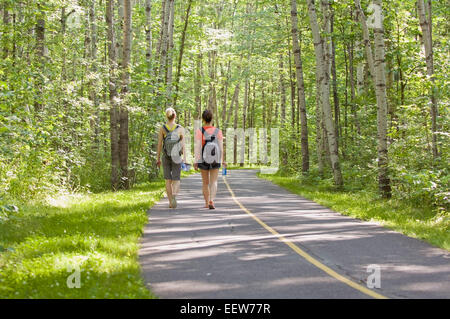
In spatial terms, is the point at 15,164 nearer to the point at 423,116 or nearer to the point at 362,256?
the point at 362,256

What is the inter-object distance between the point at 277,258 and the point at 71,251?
3.07 metres

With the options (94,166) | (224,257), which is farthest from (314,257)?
(94,166)

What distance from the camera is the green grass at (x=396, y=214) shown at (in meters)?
10.1

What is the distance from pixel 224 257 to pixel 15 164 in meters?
8.35

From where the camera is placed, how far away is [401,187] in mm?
15773

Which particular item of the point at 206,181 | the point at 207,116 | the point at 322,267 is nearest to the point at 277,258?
the point at 322,267

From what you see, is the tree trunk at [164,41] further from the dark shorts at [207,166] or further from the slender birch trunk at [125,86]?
the dark shorts at [207,166]

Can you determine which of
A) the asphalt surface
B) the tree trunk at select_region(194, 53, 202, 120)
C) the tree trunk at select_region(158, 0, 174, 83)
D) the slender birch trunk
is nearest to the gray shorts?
the asphalt surface

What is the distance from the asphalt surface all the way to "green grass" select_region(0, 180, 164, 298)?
1.07 feet

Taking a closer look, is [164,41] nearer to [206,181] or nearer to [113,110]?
[113,110]

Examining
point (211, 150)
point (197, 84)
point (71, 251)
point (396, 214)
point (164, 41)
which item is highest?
point (197, 84)

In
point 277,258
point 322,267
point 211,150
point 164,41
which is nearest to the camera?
point 322,267

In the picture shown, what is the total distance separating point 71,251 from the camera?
7.54 m

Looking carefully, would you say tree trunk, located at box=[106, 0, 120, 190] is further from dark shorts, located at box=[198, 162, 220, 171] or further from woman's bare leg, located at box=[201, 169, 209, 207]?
dark shorts, located at box=[198, 162, 220, 171]
